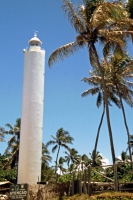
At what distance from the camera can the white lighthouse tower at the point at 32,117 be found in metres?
28.0

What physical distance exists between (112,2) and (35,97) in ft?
40.3

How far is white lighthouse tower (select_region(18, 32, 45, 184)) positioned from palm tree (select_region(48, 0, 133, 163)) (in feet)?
24.2

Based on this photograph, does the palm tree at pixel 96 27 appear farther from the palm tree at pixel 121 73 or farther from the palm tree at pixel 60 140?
the palm tree at pixel 60 140

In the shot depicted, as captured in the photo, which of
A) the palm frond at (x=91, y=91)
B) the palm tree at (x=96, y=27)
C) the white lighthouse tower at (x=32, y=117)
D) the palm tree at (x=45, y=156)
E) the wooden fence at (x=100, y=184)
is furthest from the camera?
the palm tree at (x=45, y=156)

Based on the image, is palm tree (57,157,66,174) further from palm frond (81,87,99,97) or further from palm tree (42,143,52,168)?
palm frond (81,87,99,97)

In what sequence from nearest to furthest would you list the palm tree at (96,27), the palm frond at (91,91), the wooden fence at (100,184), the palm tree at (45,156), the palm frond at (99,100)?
1. the wooden fence at (100,184)
2. the palm tree at (96,27)
3. the palm frond at (91,91)
4. the palm frond at (99,100)
5. the palm tree at (45,156)

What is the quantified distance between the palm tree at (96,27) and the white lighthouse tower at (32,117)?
7367 millimetres

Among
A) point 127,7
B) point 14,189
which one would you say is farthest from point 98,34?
point 14,189

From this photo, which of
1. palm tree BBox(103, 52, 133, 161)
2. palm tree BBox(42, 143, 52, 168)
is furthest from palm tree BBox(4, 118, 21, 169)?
palm tree BBox(103, 52, 133, 161)

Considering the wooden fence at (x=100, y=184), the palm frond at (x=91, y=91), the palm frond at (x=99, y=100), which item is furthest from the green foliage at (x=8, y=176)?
the wooden fence at (x=100, y=184)

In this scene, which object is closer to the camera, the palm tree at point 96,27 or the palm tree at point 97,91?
the palm tree at point 96,27

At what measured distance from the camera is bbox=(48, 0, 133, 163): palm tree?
20.6 metres

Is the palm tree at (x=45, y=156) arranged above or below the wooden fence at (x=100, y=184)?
above

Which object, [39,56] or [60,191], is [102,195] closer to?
[60,191]
